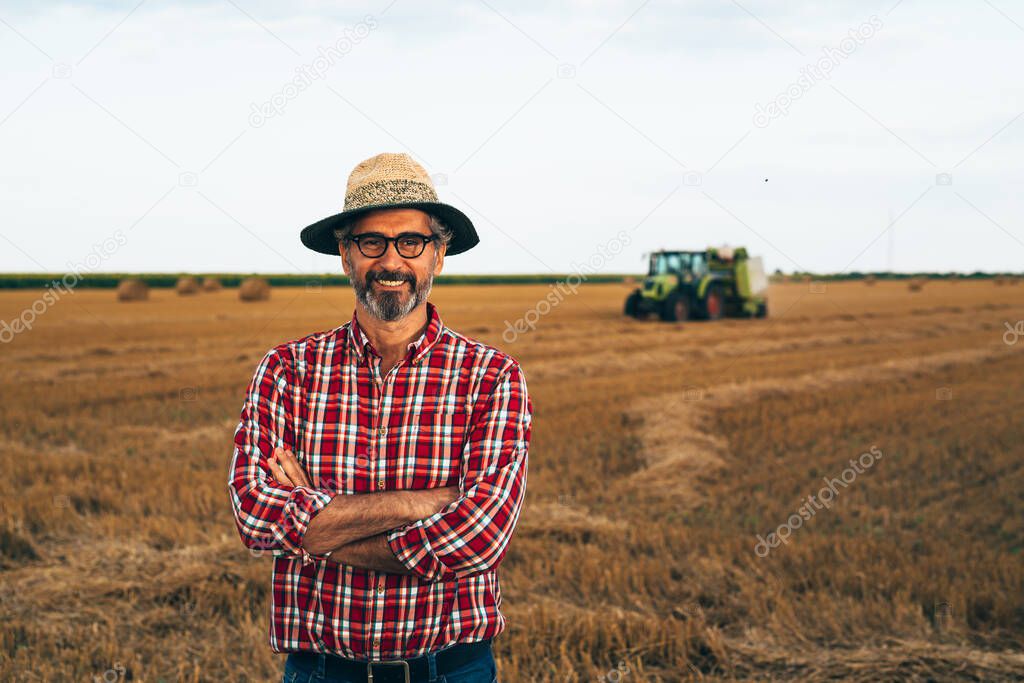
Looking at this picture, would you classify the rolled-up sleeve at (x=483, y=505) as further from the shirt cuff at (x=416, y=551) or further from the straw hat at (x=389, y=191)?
the straw hat at (x=389, y=191)

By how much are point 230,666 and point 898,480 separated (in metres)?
6.53

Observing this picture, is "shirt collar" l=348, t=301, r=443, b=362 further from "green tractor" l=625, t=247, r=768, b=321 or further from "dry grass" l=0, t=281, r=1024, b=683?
"green tractor" l=625, t=247, r=768, b=321

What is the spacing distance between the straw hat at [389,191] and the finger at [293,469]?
60cm

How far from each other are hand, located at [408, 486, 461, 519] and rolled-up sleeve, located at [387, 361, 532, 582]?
0.12 feet

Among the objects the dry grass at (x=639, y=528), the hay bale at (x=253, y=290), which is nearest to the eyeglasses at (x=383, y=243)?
the dry grass at (x=639, y=528)

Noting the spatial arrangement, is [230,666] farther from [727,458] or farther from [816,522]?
[727,458]

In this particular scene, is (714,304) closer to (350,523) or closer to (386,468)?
(386,468)

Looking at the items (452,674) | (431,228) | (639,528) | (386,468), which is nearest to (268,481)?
(386,468)

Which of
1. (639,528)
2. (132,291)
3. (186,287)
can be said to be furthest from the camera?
(186,287)

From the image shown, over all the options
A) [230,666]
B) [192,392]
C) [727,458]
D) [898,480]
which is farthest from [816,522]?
[192,392]

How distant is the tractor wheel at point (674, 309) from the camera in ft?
79.9

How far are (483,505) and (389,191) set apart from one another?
818 millimetres

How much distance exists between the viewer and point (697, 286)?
2488 centimetres

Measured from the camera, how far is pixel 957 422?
1176 centimetres
